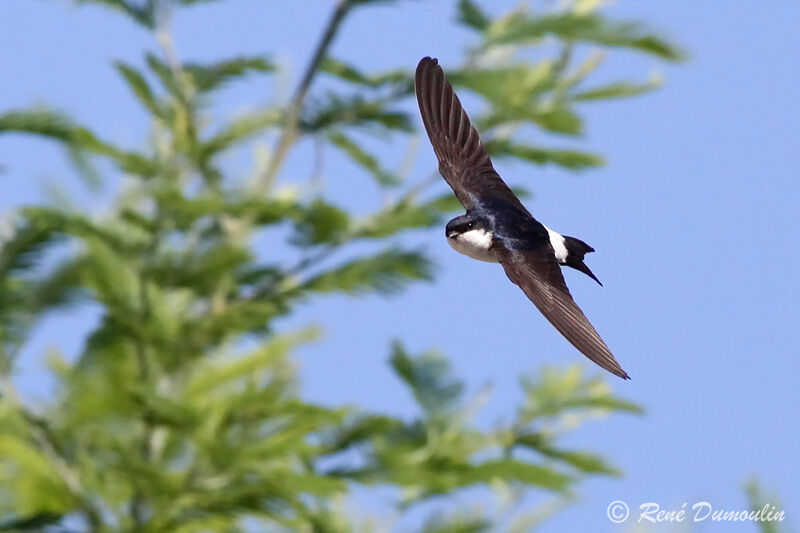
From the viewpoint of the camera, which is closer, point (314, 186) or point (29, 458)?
point (29, 458)

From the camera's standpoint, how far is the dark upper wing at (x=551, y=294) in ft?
9.55

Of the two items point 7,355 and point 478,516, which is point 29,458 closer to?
point 7,355

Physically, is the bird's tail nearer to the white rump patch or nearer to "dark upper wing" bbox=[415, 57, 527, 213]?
the white rump patch

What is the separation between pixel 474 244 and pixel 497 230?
97 mm

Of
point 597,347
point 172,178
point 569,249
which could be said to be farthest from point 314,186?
point 597,347

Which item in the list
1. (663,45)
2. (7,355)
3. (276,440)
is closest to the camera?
(276,440)

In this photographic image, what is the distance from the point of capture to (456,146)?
3914 millimetres

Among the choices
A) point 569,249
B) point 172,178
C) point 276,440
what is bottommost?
point 569,249

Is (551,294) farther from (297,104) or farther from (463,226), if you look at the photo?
(297,104)

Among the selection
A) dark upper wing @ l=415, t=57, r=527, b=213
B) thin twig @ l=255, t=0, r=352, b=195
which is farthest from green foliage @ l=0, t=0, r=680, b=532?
dark upper wing @ l=415, t=57, r=527, b=213

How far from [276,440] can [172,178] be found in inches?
49.7

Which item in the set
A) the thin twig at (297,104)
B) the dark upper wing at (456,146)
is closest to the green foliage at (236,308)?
the thin twig at (297,104)

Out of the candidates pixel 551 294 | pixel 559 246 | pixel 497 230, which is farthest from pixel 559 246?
pixel 551 294

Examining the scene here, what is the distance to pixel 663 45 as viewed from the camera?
6930 millimetres
